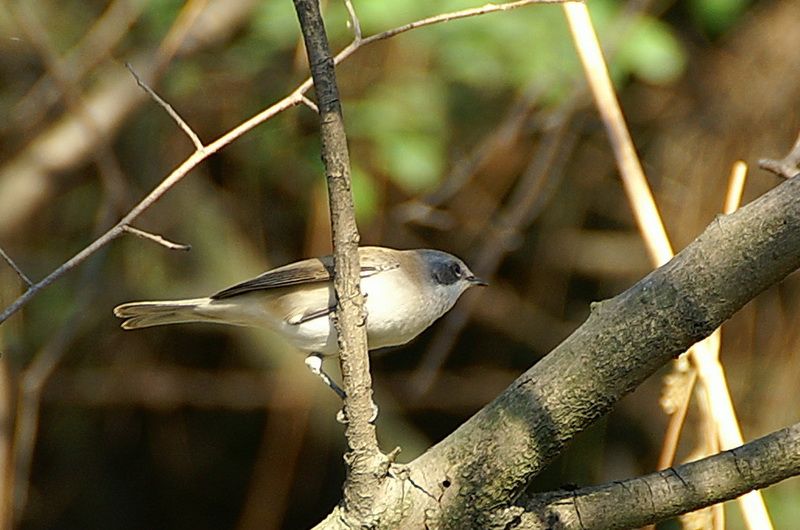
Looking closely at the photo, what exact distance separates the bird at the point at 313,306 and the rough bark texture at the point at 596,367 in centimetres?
107

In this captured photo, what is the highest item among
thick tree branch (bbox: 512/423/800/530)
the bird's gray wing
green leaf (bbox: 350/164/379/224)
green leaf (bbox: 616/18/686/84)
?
green leaf (bbox: 616/18/686/84)

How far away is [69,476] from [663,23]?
11.7 feet

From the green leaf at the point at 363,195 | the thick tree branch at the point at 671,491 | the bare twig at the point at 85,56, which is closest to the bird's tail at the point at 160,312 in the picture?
the green leaf at the point at 363,195

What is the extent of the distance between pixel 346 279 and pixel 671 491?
0.64m

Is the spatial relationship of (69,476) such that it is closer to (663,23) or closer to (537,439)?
(663,23)

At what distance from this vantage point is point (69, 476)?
5.14 meters

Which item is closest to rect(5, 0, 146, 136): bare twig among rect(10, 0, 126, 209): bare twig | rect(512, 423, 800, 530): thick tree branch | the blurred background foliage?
the blurred background foliage

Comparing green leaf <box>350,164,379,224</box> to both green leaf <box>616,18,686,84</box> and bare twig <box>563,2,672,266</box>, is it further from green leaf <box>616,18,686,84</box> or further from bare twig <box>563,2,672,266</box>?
bare twig <box>563,2,672,266</box>

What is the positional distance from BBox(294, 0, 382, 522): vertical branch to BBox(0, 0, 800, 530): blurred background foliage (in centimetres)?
216

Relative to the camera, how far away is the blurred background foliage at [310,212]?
415cm

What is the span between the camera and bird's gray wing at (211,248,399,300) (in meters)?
3.07

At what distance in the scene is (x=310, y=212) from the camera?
15.4ft

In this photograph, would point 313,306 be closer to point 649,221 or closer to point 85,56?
point 649,221

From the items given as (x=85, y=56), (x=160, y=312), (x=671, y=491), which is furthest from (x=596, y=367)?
(x=85, y=56)
